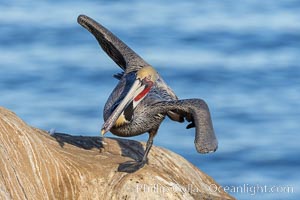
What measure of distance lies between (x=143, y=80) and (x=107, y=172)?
183 cm

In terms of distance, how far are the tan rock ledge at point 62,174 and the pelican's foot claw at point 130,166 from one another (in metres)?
0.05

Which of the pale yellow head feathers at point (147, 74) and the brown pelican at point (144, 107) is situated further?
the pale yellow head feathers at point (147, 74)

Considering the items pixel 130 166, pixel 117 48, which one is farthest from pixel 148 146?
pixel 117 48

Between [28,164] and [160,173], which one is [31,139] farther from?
[160,173]

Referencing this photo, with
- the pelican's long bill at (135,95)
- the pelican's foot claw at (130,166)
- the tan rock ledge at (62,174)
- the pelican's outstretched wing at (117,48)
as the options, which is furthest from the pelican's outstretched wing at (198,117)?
the pelican's outstretched wing at (117,48)

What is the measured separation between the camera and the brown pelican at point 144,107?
494 inches

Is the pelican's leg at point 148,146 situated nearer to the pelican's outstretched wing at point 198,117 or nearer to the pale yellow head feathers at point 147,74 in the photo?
the pelican's outstretched wing at point 198,117

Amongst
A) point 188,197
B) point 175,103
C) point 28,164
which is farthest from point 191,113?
point 28,164

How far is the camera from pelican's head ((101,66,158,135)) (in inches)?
510

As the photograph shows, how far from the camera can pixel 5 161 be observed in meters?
11.0

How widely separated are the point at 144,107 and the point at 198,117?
0.94 metres

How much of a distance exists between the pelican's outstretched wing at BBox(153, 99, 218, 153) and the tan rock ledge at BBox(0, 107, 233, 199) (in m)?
0.46

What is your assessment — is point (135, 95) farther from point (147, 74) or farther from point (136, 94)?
point (147, 74)

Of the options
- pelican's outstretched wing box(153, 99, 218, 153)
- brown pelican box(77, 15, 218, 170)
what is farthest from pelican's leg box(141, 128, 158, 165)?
pelican's outstretched wing box(153, 99, 218, 153)
